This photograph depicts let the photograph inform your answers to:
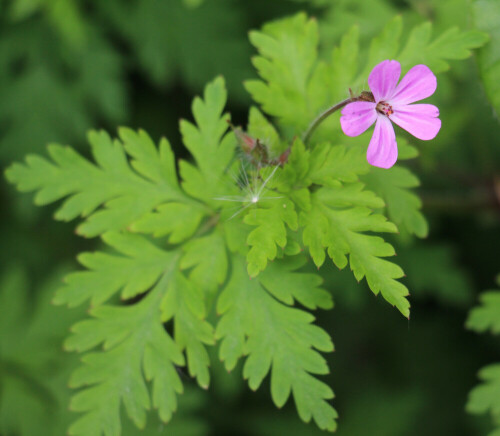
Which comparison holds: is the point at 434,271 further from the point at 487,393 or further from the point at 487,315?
the point at 487,393

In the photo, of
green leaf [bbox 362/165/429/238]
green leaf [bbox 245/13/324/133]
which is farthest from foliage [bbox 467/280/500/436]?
green leaf [bbox 245/13/324/133]

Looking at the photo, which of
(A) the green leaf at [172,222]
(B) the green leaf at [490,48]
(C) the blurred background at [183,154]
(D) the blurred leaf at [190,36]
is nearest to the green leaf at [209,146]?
(A) the green leaf at [172,222]

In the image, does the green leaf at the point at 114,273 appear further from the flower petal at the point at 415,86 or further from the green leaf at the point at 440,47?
the green leaf at the point at 440,47

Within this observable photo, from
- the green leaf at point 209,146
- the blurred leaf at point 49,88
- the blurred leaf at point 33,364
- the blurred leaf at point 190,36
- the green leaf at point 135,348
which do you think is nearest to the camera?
the green leaf at point 135,348

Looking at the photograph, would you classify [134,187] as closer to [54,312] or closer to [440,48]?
[440,48]

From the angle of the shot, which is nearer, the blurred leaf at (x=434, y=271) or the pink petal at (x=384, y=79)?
the pink petal at (x=384, y=79)

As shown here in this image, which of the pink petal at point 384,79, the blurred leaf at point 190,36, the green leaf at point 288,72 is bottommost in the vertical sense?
the pink petal at point 384,79

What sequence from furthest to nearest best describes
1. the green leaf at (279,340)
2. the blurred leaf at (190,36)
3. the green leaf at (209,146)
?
1. the blurred leaf at (190,36)
2. the green leaf at (209,146)
3. the green leaf at (279,340)

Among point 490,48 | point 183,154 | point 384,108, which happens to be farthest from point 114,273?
point 183,154
